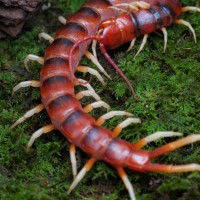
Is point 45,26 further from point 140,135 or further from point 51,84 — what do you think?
point 140,135

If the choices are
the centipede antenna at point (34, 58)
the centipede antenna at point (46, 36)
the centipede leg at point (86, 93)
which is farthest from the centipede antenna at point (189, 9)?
the centipede antenna at point (34, 58)

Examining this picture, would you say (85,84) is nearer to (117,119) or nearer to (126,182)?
(117,119)

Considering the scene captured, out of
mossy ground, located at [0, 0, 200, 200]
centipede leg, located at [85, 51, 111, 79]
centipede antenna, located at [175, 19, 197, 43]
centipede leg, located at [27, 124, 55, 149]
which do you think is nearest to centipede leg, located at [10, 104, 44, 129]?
mossy ground, located at [0, 0, 200, 200]

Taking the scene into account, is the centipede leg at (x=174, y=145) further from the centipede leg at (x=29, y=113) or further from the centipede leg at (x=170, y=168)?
the centipede leg at (x=29, y=113)

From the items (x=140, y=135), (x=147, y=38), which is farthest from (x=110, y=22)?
(x=140, y=135)

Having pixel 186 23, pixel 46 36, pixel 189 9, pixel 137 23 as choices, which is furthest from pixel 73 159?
pixel 189 9

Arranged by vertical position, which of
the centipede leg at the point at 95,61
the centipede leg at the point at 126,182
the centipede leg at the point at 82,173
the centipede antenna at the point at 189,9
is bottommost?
the centipede leg at the point at 82,173
